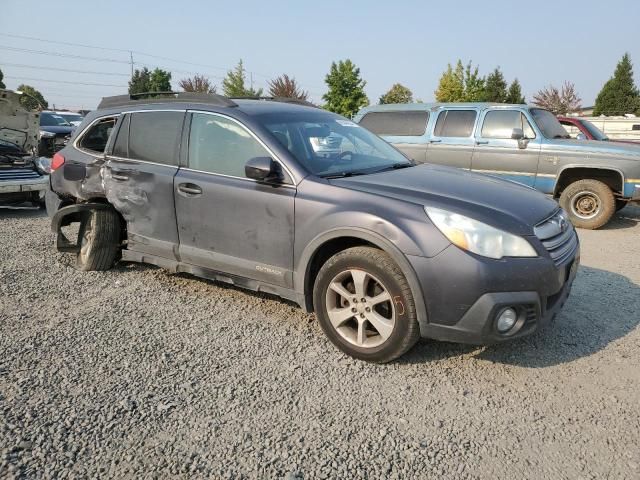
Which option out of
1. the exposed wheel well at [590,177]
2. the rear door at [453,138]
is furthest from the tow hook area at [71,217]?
the exposed wheel well at [590,177]

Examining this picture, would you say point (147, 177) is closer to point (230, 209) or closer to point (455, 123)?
point (230, 209)

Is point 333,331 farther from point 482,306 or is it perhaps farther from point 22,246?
point 22,246

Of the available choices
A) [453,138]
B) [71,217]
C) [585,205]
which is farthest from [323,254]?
[585,205]

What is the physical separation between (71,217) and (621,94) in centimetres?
4618

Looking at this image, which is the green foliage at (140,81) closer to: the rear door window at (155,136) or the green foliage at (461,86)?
the green foliage at (461,86)

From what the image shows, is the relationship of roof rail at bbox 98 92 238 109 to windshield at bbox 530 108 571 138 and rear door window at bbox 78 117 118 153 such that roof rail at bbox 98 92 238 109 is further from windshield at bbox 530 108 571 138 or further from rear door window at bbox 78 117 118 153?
windshield at bbox 530 108 571 138

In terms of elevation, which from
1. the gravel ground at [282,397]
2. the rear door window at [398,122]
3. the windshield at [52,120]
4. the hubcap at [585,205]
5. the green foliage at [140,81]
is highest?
the green foliage at [140,81]

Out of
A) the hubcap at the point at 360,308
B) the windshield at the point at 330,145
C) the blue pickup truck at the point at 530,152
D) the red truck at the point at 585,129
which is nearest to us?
the hubcap at the point at 360,308

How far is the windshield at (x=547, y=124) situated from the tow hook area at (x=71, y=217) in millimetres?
6704

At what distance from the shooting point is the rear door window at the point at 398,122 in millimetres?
8820

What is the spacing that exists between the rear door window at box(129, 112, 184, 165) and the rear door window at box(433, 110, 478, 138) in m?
5.66

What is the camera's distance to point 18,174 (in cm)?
771

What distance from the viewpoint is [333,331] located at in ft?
10.7

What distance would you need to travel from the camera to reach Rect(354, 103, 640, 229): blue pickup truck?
7395mm
